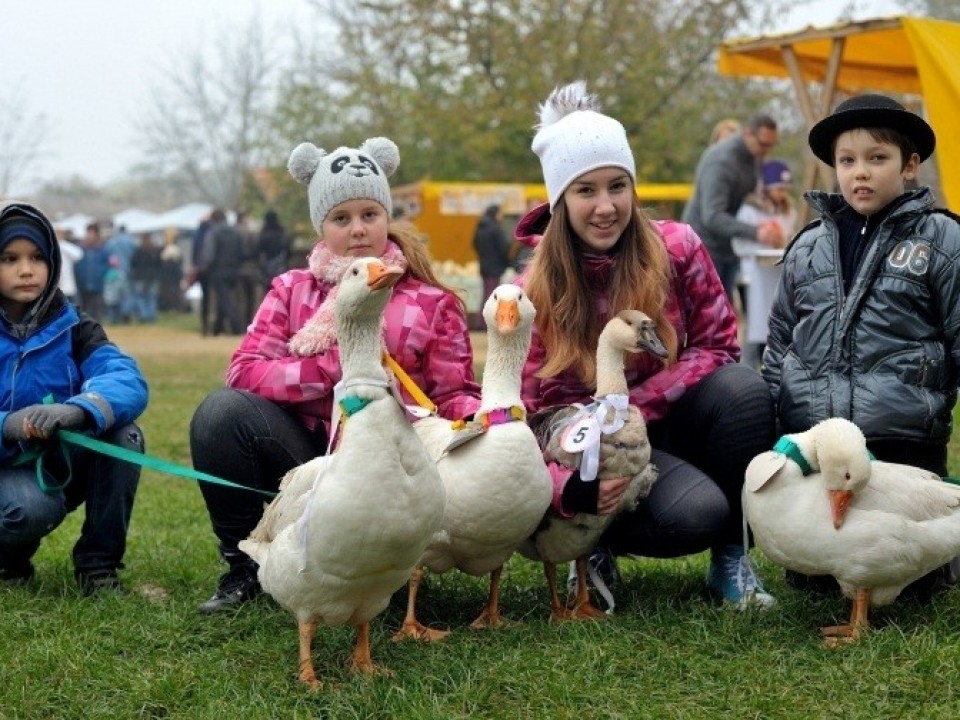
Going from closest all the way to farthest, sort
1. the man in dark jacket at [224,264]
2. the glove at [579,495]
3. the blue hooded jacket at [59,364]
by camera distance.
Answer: the glove at [579,495]
the blue hooded jacket at [59,364]
the man in dark jacket at [224,264]

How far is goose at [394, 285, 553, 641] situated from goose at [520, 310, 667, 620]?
0.17 m

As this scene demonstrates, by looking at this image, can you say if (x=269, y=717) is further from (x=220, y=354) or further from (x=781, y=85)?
(x=781, y=85)

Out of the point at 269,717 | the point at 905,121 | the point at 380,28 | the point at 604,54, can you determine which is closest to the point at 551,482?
the point at 269,717

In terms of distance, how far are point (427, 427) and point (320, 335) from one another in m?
0.49

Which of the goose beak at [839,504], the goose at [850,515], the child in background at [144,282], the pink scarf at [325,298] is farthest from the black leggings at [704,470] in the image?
the child in background at [144,282]

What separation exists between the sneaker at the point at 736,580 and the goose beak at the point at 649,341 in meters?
0.78

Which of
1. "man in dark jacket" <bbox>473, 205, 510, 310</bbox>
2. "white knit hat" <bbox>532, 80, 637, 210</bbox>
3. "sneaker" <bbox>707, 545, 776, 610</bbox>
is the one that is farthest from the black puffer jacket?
"man in dark jacket" <bbox>473, 205, 510, 310</bbox>

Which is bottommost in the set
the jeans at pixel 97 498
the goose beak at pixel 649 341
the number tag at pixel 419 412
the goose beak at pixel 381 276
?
the jeans at pixel 97 498

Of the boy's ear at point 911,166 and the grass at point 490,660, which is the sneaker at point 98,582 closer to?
the grass at point 490,660

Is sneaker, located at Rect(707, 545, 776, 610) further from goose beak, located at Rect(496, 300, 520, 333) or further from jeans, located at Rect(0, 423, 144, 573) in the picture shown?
jeans, located at Rect(0, 423, 144, 573)

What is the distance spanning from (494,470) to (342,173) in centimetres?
126

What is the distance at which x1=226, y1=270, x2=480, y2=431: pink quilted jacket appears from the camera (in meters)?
4.15

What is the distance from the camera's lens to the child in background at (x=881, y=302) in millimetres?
3865

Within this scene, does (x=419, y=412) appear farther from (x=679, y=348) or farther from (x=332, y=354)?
(x=679, y=348)
